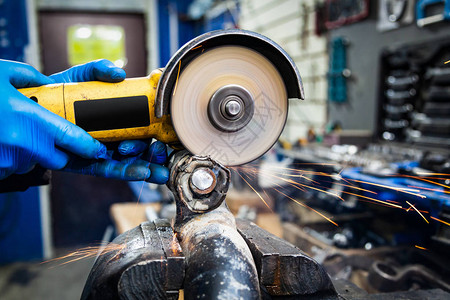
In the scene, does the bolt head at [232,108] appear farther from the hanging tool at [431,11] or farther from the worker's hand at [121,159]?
Result: the hanging tool at [431,11]

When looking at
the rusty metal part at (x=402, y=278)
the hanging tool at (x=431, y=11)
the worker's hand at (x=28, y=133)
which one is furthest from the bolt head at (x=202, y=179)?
the hanging tool at (x=431, y=11)

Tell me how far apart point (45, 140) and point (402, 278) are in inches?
60.1

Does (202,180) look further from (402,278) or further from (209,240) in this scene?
(402,278)

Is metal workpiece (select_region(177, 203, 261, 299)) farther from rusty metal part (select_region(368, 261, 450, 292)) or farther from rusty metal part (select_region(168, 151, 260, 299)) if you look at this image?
rusty metal part (select_region(368, 261, 450, 292))

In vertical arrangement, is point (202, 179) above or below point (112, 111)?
below

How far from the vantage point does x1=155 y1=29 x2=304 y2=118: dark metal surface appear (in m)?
1.00

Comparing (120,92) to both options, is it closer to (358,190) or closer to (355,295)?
(355,295)

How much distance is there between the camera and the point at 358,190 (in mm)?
2072

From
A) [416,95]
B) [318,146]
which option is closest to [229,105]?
[318,146]

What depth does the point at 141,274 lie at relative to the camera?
2.71ft

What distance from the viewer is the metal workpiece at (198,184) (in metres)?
0.99

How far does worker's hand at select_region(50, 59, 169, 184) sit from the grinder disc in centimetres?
16

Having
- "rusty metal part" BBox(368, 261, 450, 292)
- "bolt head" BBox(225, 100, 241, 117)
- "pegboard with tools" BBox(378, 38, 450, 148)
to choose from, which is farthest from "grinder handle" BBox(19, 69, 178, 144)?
"pegboard with tools" BBox(378, 38, 450, 148)

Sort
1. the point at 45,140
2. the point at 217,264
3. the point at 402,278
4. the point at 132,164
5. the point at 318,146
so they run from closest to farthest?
the point at 217,264 → the point at 45,140 → the point at 132,164 → the point at 402,278 → the point at 318,146
